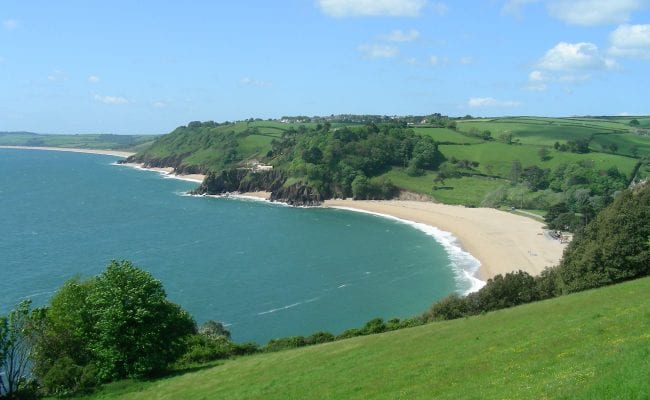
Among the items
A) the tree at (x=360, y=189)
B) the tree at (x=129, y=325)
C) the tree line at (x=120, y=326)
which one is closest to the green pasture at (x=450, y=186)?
the tree at (x=360, y=189)

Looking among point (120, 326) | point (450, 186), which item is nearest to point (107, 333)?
point (120, 326)

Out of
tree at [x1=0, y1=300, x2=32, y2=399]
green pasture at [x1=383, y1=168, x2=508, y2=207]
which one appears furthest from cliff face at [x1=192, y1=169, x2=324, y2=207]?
tree at [x1=0, y1=300, x2=32, y2=399]

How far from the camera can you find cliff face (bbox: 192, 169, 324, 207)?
549ft

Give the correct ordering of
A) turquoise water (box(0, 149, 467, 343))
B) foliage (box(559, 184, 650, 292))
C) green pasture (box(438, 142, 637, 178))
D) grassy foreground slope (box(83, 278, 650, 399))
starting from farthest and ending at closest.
Result: green pasture (box(438, 142, 637, 178)), turquoise water (box(0, 149, 467, 343)), foliage (box(559, 184, 650, 292)), grassy foreground slope (box(83, 278, 650, 399))

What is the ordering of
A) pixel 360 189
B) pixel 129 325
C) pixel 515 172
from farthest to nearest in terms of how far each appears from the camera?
1. pixel 360 189
2. pixel 515 172
3. pixel 129 325

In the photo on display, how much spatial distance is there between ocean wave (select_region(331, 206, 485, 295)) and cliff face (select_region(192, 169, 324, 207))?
153ft

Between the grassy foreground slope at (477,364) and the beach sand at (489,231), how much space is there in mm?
48542

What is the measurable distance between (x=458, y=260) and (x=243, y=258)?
112ft

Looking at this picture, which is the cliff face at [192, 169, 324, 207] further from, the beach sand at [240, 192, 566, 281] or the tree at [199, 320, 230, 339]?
the tree at [199, 320, 230, 339]

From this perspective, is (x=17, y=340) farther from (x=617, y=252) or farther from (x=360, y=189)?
(x=360, y=189)

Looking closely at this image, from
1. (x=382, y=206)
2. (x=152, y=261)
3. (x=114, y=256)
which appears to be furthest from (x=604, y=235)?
(x=382, y=206)

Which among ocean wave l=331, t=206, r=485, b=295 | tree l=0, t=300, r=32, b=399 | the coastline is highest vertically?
tree l=0, t=300, r=32, b=399

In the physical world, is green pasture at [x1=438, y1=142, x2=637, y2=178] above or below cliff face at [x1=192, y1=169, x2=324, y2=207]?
above

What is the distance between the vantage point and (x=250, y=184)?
600ft
